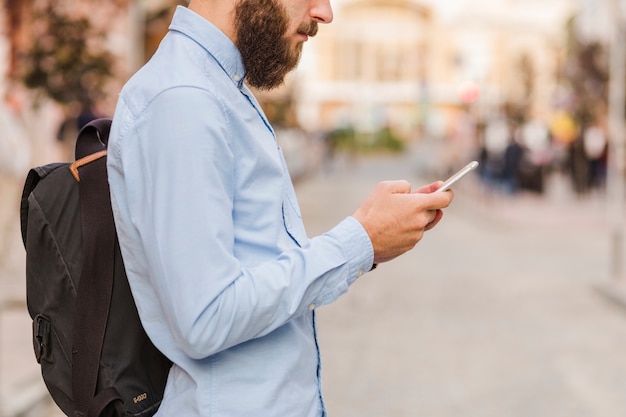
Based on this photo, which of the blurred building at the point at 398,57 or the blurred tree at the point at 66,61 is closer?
the blurred tree at the point at 66,61

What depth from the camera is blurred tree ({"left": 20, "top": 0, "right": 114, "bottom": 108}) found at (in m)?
10.9

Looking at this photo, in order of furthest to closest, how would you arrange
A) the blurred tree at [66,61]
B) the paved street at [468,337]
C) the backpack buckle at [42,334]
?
the blurred tree at [66,61] → the paved street at [468,337] → the backpack buckle at [42,334]

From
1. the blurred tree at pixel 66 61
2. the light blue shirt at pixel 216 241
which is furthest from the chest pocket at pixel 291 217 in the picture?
the blurred tree at pixel 66 61

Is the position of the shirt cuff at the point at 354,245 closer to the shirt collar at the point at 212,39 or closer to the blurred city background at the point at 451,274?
the shirt collar at the point at 212,39

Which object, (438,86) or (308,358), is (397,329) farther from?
(438,86)

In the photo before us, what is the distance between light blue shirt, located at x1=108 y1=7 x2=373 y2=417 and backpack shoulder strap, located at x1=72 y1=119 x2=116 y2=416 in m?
0.07

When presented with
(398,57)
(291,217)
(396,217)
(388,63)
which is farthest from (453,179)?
(388,63)

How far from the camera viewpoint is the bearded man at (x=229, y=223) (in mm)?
1609

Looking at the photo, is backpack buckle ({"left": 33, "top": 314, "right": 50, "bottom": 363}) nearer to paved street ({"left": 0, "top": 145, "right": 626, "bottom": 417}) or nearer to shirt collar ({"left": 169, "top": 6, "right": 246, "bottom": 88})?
shirt collar ({"left": 169, "top": 6, "right": 246, "bottom": 88})

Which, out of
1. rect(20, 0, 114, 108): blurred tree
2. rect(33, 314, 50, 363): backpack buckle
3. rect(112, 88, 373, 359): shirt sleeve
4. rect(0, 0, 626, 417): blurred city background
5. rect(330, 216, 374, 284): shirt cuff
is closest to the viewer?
rect(112, 88, 373, 359): shirt sleeve

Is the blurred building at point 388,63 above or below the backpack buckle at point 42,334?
below

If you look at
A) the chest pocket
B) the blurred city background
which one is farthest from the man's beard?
the blurred city background

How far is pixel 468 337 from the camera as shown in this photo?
27.9ft

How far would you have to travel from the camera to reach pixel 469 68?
38.2m
